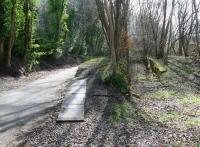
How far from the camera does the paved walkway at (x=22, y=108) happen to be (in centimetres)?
894

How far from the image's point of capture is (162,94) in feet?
48.0

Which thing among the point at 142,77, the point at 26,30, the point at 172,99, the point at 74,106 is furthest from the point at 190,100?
the point at 26,30

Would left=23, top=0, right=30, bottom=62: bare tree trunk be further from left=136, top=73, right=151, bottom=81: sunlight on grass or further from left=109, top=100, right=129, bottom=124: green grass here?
left=109, top=100, right=129, bottom=124: green grass

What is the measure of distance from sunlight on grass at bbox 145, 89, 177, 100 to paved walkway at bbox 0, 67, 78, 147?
11.8ft

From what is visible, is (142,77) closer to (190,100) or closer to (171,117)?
(190,100)

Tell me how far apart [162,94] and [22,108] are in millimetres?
5738

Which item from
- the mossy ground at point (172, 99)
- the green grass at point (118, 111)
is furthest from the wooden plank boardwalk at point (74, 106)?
the mossy ground at point (172, 99)

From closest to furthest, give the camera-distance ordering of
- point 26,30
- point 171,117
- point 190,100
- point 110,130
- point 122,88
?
point 110,130
point 171,117
point 122,88
point 190,100
point 26,30

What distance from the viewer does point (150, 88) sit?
52.2 feet

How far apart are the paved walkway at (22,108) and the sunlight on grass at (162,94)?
11.8 feet

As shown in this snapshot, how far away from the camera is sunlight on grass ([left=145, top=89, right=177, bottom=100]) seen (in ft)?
45.8

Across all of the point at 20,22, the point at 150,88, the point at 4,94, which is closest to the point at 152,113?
the point at 150,88

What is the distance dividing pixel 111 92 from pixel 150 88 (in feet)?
13.2

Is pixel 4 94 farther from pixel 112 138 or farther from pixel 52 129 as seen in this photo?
pixel 112 138
